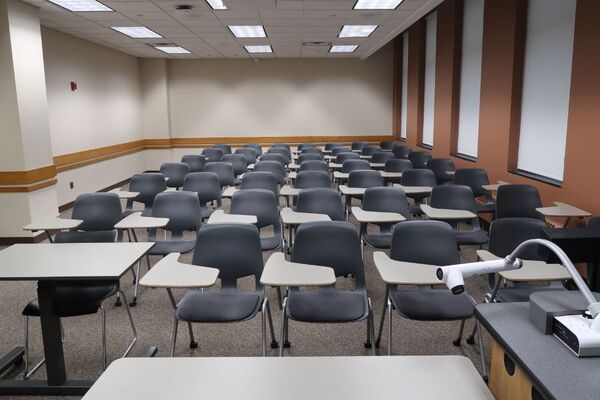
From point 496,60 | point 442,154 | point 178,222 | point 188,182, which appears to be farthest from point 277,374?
point 442,154

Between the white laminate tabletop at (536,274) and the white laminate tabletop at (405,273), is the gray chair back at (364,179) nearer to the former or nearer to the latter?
the white laminate tabletop at (405,273)

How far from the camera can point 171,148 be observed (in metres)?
14.2

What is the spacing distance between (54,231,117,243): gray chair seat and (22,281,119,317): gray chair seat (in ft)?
1.99

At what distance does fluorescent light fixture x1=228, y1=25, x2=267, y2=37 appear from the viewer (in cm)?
889

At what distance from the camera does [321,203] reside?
16.4 ft

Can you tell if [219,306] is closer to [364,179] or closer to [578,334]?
[578,334]

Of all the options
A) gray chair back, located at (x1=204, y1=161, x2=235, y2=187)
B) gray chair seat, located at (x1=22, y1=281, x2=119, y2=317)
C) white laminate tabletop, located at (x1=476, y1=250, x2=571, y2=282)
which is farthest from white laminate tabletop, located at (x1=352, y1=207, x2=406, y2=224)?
gray chair back, located at (x1=204, y1=161, x2=235, y2=187)

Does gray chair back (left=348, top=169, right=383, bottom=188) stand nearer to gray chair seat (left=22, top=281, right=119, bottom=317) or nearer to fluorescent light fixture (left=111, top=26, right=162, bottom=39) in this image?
gray chair seat (left=22, top=281, right=119, bottom=317)

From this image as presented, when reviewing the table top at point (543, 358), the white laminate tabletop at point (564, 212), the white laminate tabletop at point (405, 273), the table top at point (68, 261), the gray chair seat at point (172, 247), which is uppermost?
the table top at point (543, 358)

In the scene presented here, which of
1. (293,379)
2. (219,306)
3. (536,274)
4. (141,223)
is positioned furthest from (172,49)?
(293,379)

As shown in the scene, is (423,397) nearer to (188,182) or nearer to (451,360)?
(451,360)

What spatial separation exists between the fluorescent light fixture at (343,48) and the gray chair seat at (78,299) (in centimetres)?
918

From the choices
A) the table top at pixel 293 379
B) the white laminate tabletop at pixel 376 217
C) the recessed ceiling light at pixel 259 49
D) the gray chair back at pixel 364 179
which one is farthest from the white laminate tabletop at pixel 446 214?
the recessed ceiling light at pixel 259 49

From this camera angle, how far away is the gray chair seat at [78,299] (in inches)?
128
